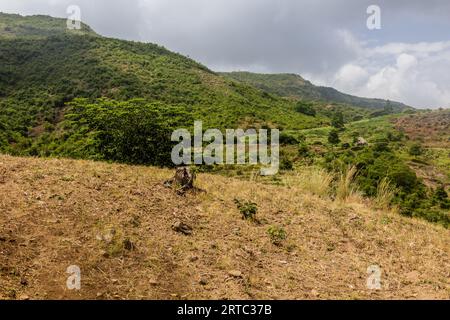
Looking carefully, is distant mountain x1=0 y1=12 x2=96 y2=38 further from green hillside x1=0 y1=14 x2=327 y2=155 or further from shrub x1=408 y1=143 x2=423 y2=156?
shrub x1=408 y1=143 x2=423 y2=156

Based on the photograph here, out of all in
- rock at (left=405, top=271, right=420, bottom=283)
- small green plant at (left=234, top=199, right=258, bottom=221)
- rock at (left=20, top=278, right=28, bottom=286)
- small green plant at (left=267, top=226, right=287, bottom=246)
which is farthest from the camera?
small green plant at (left=234, top=199, right=258, bottom=221)

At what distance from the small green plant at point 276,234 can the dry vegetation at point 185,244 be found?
1.8 inches

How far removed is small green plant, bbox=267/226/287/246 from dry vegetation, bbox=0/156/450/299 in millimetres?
45

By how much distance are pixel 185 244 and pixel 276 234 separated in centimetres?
157

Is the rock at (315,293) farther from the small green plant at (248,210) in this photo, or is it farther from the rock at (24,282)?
the rock at (24,282)

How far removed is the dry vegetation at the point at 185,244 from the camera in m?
4.61

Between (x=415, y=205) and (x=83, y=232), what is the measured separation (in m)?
22.7

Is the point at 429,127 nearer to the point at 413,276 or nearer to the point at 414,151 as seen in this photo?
the point at 414,151

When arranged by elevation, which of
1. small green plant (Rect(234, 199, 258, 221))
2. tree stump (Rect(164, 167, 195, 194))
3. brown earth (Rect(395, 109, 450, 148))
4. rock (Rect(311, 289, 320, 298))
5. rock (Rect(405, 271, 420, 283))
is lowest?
rock (Rect(405, 271, 420, 283))

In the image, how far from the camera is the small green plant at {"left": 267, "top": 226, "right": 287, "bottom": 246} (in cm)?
628

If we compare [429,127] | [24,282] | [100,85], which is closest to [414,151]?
[429,127]

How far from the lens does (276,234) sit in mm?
6438

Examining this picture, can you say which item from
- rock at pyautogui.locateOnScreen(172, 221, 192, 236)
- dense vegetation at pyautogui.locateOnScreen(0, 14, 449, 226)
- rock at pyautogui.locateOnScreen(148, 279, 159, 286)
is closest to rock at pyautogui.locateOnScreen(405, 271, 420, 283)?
rock at pyautogui.locateOnScreen(172, 221, 192, 236)
